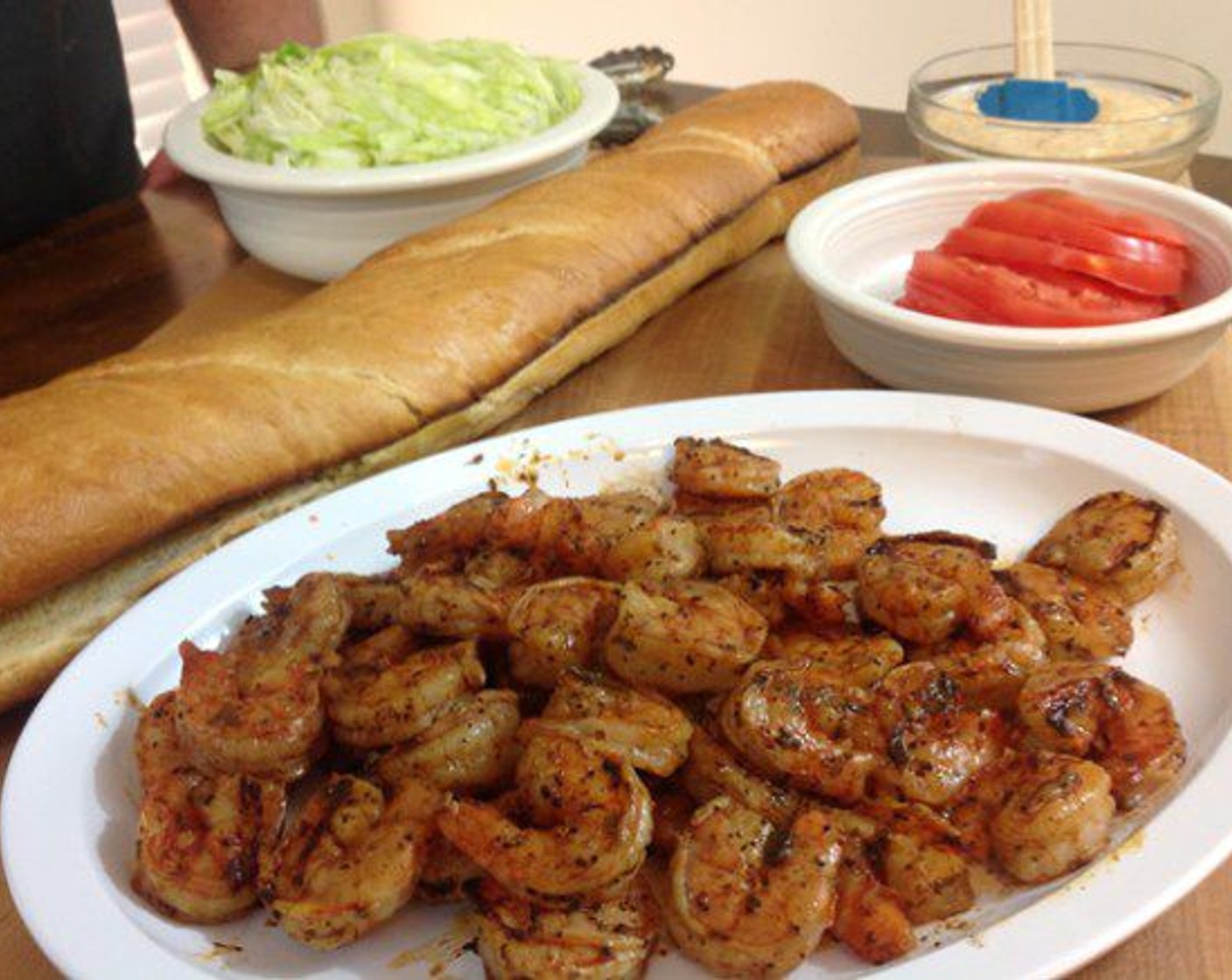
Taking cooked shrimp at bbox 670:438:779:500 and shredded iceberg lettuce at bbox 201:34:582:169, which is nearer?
cooked shrimp at bbox 670:438:779:500

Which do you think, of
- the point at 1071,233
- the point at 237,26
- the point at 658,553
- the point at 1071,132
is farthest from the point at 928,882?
the point at 237,26

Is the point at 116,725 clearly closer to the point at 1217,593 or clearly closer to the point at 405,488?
the point at 405,488

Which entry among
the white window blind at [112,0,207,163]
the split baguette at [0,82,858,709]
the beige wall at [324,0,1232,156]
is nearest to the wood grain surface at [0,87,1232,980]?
the split baguette at [0,82,858,709]

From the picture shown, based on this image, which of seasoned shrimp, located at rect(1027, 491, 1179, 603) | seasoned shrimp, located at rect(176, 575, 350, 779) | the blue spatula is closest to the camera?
seasoned shrimp, located at rect(176, 575, 350, 779)

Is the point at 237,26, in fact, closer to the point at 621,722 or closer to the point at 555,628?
the point at 555,628

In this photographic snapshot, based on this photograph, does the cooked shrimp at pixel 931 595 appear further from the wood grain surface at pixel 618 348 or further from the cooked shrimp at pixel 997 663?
the wood grain surface at pixel 618 348

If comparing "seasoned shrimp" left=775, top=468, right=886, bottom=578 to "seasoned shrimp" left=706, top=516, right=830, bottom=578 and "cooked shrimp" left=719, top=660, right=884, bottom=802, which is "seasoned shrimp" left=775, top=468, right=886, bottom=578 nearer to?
"seasoned shrimp" left=706, top=516, right=830, bottom=578

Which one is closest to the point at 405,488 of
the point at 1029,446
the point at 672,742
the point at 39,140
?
the point at 672,742
